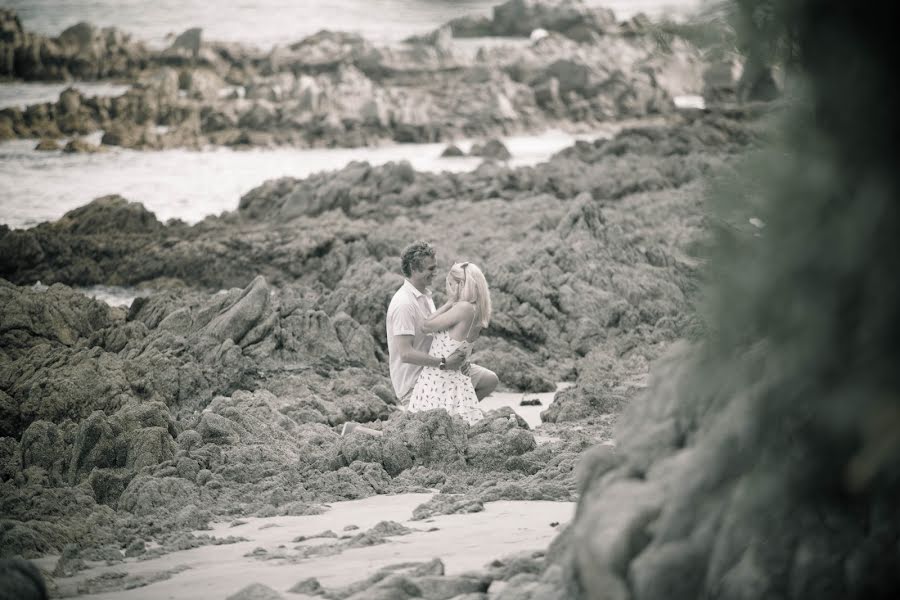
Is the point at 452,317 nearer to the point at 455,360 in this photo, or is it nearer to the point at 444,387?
the point at 455,360

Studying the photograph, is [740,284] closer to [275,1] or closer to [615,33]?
[615,33]

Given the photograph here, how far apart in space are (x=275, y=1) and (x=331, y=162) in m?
39.9

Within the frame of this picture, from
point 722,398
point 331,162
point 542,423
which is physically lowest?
point 331,162

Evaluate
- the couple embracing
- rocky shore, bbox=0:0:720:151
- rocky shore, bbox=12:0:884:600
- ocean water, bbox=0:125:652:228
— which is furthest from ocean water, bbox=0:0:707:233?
the couple embracing

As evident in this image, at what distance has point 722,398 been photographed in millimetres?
3943

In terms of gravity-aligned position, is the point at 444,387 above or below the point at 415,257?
below

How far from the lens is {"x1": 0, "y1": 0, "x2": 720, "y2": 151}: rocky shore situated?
35656 millimetres

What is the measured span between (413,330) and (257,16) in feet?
198

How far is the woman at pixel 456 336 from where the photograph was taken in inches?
344

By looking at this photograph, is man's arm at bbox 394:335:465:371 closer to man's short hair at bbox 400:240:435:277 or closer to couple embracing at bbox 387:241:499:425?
couple embracing at bbox 387:241:499:425

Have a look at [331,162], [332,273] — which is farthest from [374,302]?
[331,162]

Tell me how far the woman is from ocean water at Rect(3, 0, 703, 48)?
47946 millimetres

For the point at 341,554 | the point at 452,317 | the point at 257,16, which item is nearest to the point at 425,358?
the point at 452,317

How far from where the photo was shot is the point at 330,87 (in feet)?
132
